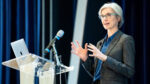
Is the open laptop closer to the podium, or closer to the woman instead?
the podium

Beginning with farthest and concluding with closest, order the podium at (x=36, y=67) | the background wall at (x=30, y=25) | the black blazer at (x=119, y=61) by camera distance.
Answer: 1. the background wall at (x=30, y=25)
2. the podium at (x=36, y=67)
3. the black blazer at (x=119, y=61)

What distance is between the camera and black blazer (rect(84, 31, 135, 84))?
1841mm

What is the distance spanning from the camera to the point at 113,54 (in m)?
1.91

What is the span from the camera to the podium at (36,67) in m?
2.02

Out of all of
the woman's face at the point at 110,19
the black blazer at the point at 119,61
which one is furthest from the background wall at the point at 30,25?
the black blazer at the point at 119,61

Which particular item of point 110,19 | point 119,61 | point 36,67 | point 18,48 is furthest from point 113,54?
point 18,48

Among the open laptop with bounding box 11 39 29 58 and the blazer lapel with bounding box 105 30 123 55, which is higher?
the blazer lapel with bounding box 105 30 123 55

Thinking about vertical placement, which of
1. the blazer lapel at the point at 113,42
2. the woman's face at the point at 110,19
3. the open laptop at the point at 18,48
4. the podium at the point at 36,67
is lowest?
the podium at the point at 36,67

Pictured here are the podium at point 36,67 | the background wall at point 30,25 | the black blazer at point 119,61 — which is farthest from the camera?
the background wall at point 30,25

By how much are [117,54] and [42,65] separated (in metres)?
0.58

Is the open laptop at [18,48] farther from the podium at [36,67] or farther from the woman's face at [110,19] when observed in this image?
the woman's face at [110,19]

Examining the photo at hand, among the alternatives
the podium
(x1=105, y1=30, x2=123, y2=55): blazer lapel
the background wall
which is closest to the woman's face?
(x1=105, y1=30, x2=123, y2=55): blazer lapel

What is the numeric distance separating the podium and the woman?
25 cm

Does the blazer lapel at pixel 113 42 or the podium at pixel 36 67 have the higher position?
the blazer lapel at pixel 113 42
